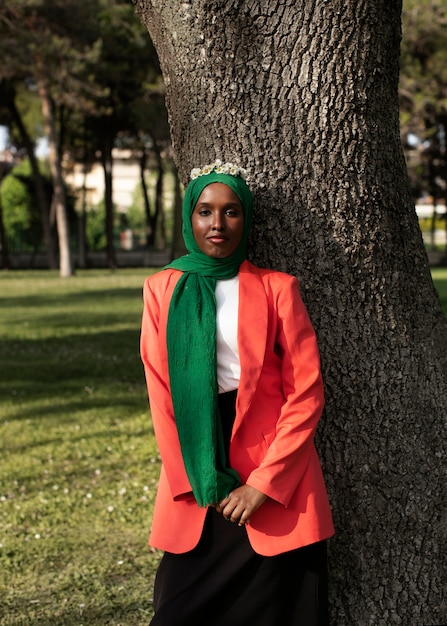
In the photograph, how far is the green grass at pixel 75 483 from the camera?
15.3 feet

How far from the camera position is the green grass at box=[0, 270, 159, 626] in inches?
183

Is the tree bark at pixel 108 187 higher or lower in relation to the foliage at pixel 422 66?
lower

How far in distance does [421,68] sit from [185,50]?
105 ft

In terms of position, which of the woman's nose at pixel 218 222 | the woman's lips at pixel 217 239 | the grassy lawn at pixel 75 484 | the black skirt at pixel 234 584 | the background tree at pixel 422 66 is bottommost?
the grassy lawn at pixel 75 484

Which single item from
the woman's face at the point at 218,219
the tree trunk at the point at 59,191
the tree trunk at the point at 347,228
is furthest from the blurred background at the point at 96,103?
the woman's face at the point at 218,219

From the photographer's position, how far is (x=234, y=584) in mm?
3082

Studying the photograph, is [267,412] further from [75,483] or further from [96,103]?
[96,103]

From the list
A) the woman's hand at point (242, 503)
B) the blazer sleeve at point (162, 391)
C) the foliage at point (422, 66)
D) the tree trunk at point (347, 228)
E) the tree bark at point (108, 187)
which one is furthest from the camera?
the tree bark at point (108, 187)

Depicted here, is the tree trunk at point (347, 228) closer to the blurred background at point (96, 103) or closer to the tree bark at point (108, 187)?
the blurred background at point (96, 103)

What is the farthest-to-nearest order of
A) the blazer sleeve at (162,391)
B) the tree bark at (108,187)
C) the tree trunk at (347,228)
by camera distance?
the tree bark at (108,187), the tree trunk at (347,228), the blazer sleeve at (162,391)

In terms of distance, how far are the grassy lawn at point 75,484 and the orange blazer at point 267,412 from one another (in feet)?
5.51

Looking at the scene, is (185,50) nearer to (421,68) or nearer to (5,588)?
(5,588)

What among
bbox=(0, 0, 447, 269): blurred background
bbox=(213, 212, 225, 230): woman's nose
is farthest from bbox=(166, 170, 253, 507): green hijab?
bbox=(0, 0, 447, 269): blurred background

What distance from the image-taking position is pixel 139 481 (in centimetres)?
653
